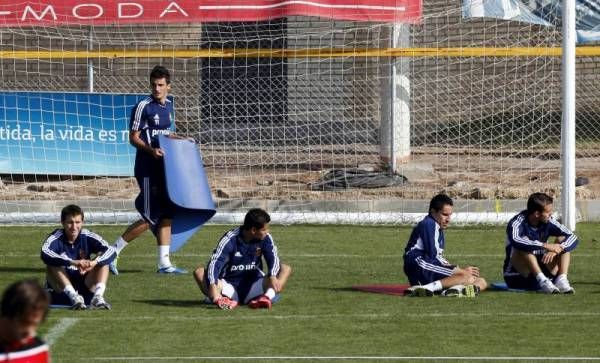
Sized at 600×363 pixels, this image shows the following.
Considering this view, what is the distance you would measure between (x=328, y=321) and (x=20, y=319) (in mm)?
5202

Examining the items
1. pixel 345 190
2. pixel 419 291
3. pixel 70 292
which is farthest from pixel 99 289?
pixel 345 190

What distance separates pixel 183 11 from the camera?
59.6ft

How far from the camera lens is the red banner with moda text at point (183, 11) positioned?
58.7ft

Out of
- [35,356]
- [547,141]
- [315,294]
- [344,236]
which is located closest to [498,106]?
[547,141]

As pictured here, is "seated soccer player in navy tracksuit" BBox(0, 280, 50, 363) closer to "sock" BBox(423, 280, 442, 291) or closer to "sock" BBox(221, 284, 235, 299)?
"sock" BBox(221, 284, 235, 299)

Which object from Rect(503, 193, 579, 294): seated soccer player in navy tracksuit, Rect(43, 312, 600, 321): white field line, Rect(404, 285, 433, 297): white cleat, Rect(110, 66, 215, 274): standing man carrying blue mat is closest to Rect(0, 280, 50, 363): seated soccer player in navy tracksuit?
Rect(43, 312, 600, 321): white field line

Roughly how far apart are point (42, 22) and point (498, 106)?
665cm

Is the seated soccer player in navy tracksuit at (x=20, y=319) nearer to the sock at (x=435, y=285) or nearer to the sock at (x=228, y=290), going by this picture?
the sock at (x=228, y=290)

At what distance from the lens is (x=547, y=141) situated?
21344 mm

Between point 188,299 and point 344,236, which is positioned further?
point 344,236

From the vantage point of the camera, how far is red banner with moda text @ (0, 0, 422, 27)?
17906 mm

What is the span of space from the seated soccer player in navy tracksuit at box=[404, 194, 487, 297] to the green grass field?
0.16 metres

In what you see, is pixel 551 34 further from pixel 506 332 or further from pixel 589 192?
pixel 506 332

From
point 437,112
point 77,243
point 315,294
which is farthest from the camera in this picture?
point 437,112
